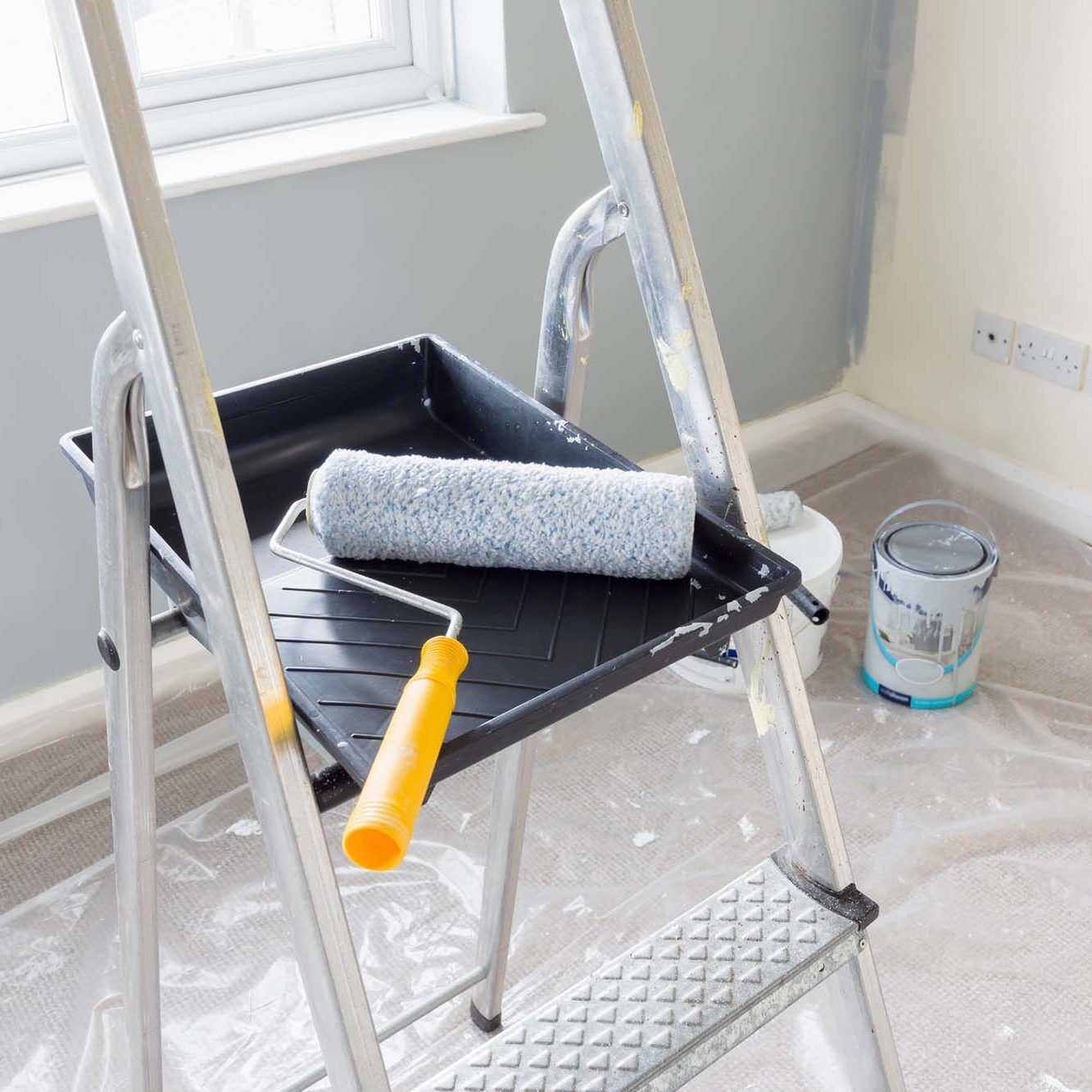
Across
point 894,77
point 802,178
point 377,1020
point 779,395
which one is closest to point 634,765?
point 377,1020

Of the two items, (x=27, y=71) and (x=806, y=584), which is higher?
(x=27, y=71)

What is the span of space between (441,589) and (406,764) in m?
0.22

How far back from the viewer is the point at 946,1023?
1.33 metres

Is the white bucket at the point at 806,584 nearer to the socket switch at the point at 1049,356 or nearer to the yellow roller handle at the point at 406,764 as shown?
the socket switch at the point at 1049,356

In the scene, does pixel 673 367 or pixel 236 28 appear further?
pixel 236 28

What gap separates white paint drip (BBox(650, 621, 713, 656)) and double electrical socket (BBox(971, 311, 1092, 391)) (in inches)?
63.9

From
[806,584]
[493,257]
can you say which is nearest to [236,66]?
[493,257]

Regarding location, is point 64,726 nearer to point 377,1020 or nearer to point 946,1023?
point 377,1020

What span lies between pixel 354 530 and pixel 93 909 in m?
0.98

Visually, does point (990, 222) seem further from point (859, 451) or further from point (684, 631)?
point (684, 631)

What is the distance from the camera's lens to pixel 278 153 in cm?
163

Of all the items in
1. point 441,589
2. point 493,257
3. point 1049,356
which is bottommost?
point 1049,356

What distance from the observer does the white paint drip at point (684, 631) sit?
667 mm

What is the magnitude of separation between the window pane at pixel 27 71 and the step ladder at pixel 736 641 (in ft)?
3.51
